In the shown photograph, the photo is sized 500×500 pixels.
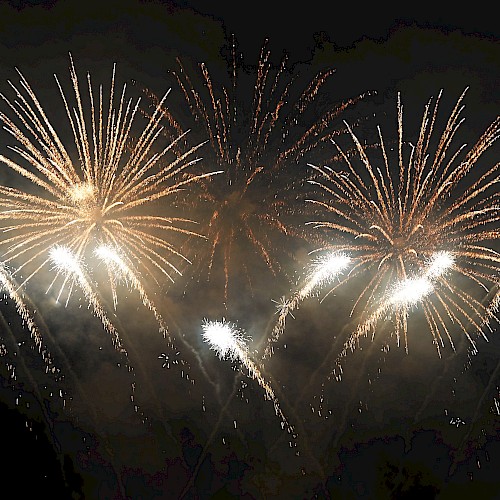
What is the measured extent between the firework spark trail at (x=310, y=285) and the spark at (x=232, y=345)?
259 millimetres

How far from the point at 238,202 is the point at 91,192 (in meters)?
1.42

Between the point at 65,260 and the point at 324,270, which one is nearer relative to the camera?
the point at 65,260

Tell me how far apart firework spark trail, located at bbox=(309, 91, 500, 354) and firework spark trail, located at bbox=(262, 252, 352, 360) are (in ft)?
0.52

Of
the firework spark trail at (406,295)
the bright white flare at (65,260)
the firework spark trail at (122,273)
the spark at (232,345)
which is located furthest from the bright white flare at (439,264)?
the bright white flare at (65,260)

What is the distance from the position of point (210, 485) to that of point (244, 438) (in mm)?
692

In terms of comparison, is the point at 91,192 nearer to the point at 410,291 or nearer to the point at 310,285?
the point at 310,285

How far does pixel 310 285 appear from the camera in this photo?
5766mm

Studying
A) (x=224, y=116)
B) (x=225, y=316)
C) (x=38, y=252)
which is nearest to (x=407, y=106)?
(x=224, y=116)

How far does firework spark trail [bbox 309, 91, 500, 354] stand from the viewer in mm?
5062

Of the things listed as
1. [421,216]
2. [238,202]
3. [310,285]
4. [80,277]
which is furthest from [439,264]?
[80,277]

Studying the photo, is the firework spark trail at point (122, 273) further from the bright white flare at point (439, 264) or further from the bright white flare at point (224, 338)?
the bright white flare at point (439, 264)

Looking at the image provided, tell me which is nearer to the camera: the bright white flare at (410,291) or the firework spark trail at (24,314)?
the bright white flare at (410,291)

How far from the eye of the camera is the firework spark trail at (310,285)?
5590 mm

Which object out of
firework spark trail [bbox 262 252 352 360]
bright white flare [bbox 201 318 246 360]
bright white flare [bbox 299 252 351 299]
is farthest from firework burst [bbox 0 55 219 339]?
bright white flare [bbox 299 252 351 299]
